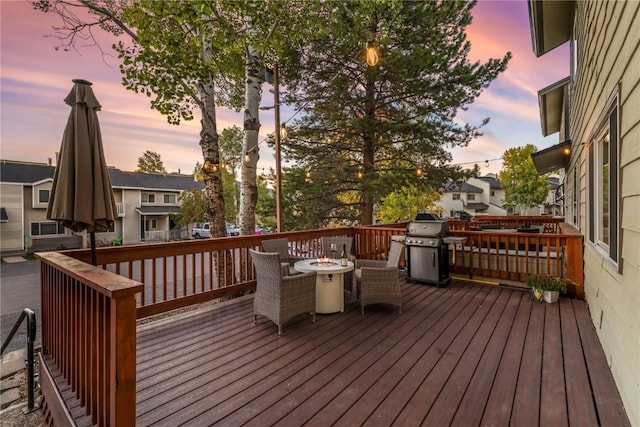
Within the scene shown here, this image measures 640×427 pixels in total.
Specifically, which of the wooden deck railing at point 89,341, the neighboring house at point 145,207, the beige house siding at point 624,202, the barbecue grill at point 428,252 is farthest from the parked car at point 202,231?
the beige house siding at point 624,202

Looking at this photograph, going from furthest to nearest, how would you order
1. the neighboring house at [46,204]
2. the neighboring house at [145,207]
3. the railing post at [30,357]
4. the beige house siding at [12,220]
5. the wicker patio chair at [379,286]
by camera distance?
the neighboring house at [145,207], the neighboring house at [46,204], the beige house siding at [12,220], the wicker patio chair at [379,286], the railing post at [30,357]

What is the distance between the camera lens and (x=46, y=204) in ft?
59.4

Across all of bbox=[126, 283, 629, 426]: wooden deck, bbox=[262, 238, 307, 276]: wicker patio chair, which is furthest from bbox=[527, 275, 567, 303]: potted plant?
bbox=[262, 238, 307, 276]: wicker patio chair

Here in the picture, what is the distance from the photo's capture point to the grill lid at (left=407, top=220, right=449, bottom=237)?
520 cm

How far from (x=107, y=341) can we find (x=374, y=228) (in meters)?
5.78

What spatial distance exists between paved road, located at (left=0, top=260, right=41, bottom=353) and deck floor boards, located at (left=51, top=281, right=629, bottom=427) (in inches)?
183

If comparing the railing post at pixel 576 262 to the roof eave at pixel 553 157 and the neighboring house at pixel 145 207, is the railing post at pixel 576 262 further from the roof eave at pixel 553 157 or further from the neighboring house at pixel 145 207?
the neighboring house at pixel 145 207

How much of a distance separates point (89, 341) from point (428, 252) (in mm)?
4916

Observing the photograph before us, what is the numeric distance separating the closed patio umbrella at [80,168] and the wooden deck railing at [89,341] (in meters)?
0.41

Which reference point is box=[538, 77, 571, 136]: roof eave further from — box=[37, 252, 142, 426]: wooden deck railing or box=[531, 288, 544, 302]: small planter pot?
box=[37, 252, 142, 426]: wooden deck railing

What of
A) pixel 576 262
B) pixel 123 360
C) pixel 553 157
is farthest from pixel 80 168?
pixel 553 157

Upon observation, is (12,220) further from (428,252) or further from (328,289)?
(428,252)

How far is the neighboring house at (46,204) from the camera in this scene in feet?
56.8

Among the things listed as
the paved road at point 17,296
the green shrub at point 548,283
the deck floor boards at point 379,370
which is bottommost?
the paved road at point 17,296
